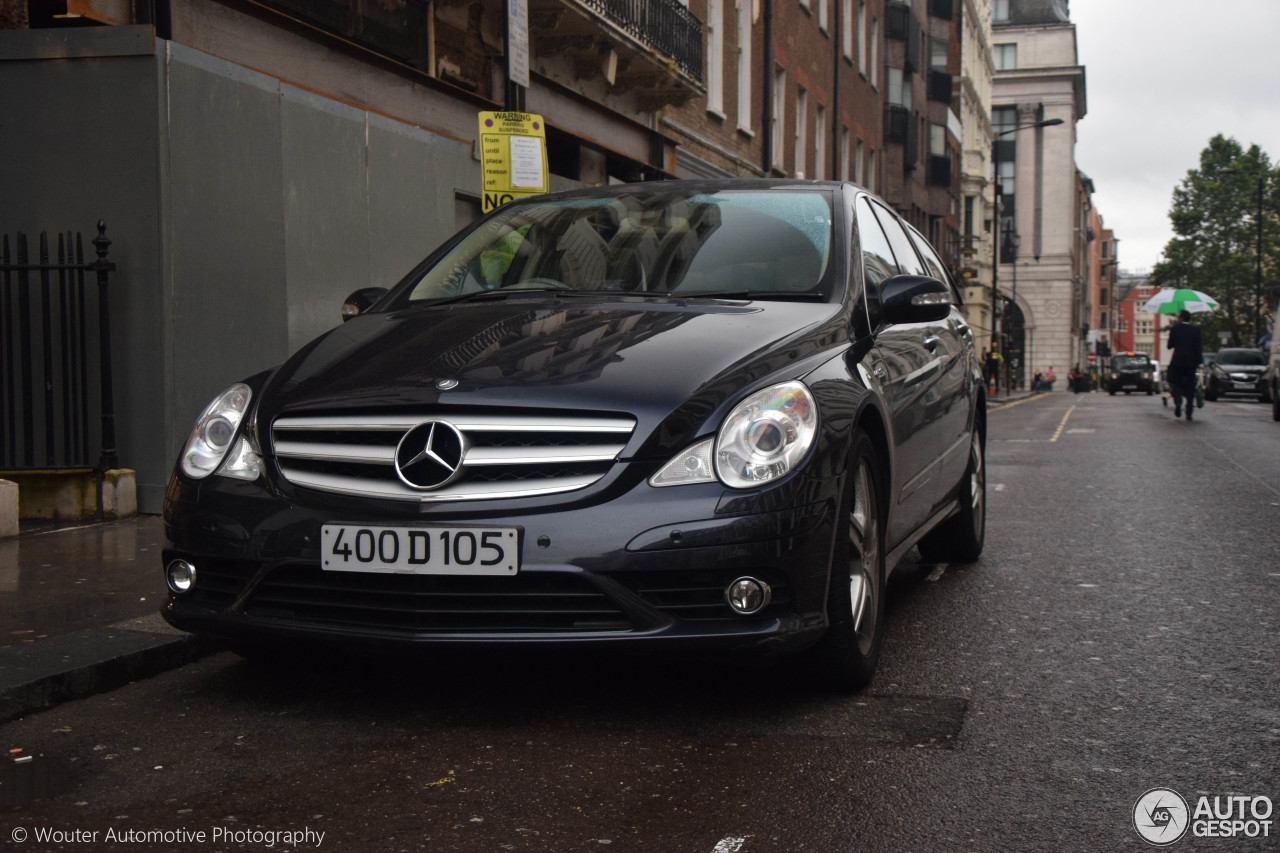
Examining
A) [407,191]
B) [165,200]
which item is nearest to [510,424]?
[165,200]

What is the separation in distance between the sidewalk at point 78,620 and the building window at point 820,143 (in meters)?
26.4

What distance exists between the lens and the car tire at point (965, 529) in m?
7.04

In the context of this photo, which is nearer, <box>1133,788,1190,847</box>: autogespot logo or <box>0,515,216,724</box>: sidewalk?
<box>1133,788,1190,847</box>: autogespot logo

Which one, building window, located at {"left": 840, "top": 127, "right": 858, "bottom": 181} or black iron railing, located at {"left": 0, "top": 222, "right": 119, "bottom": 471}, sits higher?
building window, located at {"left": 840, "top": 127, "right": 858, "bottom": 181}

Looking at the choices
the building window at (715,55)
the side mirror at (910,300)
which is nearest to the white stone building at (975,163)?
the building window at (715,55)

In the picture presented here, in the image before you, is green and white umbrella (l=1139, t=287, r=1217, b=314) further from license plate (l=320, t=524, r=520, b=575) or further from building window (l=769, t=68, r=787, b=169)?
license plate (l=320, t=524, r=520, b=575)

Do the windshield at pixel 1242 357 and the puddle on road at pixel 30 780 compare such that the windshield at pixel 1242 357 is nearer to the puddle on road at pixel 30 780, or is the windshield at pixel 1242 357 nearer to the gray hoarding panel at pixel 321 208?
the gray hoarding panel at pixel 321 208

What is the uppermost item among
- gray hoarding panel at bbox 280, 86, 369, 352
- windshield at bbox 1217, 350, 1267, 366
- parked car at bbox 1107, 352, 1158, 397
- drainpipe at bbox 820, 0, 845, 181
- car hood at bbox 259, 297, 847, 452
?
drainpipe at bbox 820, 0, 845, 181

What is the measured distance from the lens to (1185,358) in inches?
997

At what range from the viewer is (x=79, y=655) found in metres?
4.53

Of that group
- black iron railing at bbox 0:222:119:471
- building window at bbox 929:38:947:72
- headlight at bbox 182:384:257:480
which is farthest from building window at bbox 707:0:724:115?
building window at bbox 929:38:947:72

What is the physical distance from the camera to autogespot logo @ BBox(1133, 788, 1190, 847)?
3.10 meters

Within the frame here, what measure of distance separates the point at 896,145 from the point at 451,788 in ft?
137

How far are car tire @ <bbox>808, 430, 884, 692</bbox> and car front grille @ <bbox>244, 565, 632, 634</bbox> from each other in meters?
0.67
